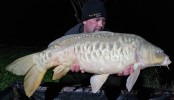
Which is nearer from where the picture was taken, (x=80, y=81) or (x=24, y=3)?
(x=80, y=81)

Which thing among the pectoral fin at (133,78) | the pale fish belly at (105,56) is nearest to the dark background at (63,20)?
the pectoral fin at (133,78)

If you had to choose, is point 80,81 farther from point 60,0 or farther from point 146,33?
point 60,0

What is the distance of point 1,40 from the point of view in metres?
11.6

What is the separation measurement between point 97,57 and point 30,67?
1.61ft

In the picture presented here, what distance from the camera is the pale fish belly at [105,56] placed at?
2525 millimetres

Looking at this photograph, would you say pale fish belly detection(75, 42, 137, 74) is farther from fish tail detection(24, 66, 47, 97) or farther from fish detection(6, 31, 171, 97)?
fish tail detection(24, 66, 47, 97)

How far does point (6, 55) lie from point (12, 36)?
15.3 feet

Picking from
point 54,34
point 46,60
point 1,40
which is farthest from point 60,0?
point 46,60

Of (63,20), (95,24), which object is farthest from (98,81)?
(63,20)

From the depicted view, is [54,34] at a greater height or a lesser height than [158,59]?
lesser

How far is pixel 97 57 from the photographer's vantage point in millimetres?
2566

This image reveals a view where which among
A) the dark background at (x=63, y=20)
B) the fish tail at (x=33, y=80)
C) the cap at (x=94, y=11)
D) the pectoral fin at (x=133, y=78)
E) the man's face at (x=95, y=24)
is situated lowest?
the dark background at (x=63, y=20)

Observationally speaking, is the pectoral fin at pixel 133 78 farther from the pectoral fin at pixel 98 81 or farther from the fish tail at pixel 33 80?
the fish tail at pixel 33 80

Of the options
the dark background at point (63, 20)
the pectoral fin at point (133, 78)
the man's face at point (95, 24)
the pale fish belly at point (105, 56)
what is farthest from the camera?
the dark background at point (63, 20)
